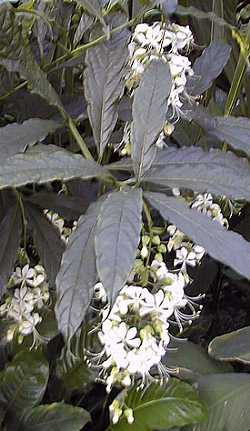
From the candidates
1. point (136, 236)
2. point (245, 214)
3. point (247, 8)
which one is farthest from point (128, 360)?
point (247, 8)

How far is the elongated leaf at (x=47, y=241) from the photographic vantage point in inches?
32.6

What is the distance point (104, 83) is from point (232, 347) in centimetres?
40

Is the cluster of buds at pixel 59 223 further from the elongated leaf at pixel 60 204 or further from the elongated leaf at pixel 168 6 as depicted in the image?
the elongated leaf at pixel 168 6

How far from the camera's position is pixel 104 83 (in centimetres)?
75

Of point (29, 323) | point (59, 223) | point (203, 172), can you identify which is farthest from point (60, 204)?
point (203, 172)

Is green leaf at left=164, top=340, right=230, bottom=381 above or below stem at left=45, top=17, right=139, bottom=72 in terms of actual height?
below

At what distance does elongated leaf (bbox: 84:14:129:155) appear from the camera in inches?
29.2

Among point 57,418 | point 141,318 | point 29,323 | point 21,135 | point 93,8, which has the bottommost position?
point 57,418

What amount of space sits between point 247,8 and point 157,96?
0.70 metres

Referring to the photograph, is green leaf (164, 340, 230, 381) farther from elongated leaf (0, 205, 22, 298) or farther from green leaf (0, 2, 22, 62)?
green leaf (0, 2, 22, 62)

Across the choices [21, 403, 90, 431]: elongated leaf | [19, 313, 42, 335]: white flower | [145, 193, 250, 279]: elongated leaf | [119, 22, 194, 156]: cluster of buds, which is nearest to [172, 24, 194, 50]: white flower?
[119, 22, 194, 156]: cluster of buds

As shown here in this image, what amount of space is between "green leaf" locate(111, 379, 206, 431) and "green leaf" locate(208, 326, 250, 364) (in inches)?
2.4

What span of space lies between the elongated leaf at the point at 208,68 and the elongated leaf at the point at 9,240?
0.85 ft

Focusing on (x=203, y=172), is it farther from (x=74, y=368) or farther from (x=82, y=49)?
(x=74, y=368)
